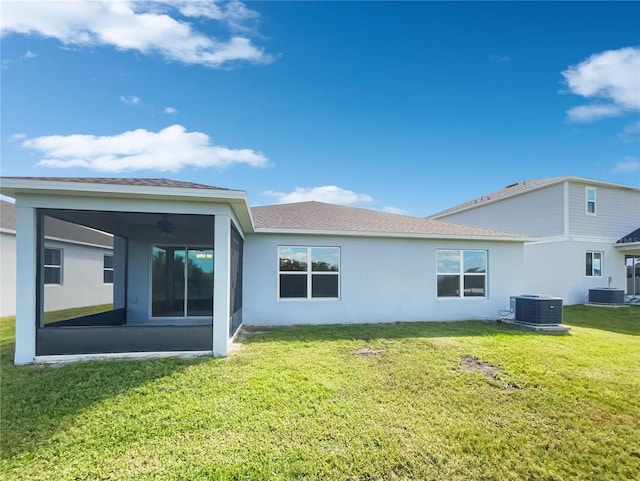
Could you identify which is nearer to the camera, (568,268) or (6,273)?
(6,273)

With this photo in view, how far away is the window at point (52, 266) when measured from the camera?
13915 millimetres

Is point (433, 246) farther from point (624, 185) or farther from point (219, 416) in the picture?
point (624, 185)

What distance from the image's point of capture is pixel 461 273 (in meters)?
11.0

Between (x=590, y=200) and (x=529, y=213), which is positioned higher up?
(x=590, y=200)

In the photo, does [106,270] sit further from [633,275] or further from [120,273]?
[633,275]

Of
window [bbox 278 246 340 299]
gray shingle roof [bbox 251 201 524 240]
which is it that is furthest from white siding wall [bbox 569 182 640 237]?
window [bbox 278 246 340 299]

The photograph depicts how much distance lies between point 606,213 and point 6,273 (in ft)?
85.8

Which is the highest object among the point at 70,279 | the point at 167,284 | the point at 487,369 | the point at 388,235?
the point at 388,235

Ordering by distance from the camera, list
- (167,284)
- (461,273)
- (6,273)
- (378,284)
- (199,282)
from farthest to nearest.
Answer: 1. (6,273)
2. (461,273)
3. (199,282)
4. (167,284)
5. (378,284)

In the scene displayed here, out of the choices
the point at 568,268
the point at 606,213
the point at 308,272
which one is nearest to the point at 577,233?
the point at 568,268

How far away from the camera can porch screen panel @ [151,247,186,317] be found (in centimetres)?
1042

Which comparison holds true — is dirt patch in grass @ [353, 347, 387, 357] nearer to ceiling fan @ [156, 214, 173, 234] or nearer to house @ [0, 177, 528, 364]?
house @ [0, 177, 528, 364]

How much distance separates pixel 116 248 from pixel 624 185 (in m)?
22.6

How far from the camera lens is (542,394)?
487 centimetres
